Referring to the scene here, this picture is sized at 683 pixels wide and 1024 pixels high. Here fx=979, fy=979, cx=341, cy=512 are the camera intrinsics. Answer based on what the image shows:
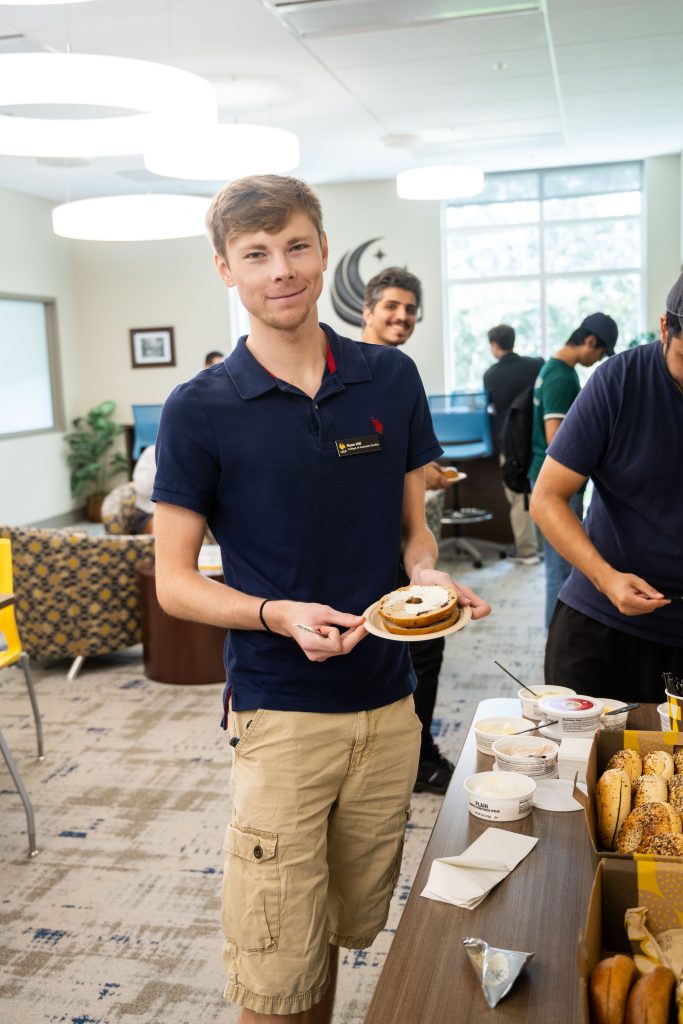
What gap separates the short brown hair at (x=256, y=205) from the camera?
145 centimetres

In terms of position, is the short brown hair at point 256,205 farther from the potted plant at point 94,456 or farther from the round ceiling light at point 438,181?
the potted plant at point 94,456

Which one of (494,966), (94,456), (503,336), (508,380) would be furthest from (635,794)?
(94,456)

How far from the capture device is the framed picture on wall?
11.7m

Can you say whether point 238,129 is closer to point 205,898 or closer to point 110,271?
point 205,898

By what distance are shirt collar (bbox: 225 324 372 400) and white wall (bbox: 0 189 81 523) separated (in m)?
9.00

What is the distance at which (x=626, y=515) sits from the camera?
2102 millimetres


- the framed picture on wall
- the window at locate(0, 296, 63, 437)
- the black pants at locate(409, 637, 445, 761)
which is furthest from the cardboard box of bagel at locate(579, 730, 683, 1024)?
the framed picture on wall

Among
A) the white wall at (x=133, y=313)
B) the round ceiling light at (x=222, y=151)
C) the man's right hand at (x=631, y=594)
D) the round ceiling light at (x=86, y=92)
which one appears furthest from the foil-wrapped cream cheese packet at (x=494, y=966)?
the white wall at (x=133, y=313)

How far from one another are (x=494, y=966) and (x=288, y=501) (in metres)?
0.70

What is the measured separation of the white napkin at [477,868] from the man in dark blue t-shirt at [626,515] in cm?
69

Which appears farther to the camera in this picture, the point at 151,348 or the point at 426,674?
the point at 151,348

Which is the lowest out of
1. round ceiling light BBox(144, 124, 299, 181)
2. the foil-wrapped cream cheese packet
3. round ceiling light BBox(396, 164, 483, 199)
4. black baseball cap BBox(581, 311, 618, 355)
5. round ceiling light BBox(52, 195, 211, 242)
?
the foil-wrapped cream cheese packet

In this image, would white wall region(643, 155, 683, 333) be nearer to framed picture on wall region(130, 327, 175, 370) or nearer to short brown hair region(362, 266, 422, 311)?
framed picture on wall region(130, 327, 175, 370)

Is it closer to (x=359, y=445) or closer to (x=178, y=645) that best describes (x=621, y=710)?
(x=359, y=445)
